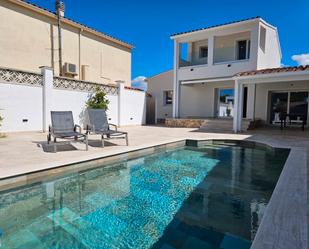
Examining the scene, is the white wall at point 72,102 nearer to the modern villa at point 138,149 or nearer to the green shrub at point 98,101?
the modern villa at point 138,149

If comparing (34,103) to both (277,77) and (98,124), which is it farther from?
(277,77)

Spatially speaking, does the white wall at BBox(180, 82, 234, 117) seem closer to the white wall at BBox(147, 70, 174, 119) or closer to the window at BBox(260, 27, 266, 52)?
the white wall at BBox(147, 70, 174, 119)

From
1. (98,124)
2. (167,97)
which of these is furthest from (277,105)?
(98,124)

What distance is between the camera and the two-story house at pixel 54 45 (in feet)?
43.4

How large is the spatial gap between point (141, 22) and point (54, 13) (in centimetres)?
849

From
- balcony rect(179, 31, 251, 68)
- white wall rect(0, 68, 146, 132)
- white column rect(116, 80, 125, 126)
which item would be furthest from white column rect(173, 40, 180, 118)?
white wall rect(0, 68, 146, 132)

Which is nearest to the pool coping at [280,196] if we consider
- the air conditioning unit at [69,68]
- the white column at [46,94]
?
the white column at [46,94]

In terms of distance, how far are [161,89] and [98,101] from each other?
8.55 meters

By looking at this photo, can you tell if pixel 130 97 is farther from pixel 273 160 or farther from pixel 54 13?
pixel 273 160

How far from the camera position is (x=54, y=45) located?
15.5 metres

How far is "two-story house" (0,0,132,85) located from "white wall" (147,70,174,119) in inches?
147

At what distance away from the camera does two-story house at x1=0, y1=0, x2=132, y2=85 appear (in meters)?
13.2

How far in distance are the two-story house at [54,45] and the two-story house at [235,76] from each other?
5952 mm

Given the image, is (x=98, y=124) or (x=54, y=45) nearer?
(x=98, y=124)
